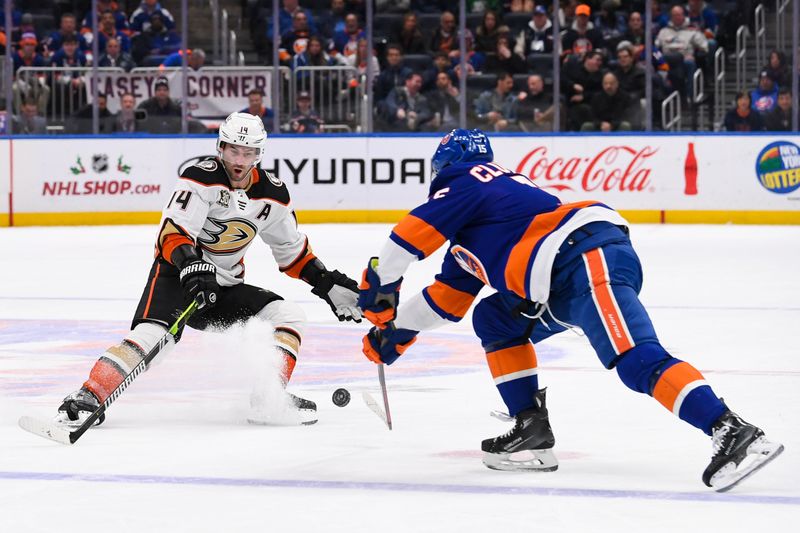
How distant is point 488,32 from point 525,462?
36.0 feet

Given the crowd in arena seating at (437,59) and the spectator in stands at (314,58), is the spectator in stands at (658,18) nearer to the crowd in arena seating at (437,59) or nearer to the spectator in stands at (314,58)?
the crowd in arena seating at (437,59)

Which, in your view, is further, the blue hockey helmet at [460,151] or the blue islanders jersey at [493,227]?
the blue hockey helmet at [460,151]

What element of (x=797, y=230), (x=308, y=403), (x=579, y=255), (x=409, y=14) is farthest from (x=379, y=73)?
(x=579, y=255)

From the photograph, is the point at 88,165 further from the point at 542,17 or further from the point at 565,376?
the point at 565,376

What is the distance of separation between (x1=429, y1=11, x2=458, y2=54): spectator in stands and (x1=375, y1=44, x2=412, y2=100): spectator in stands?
1.22ft

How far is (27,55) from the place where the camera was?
14.3m

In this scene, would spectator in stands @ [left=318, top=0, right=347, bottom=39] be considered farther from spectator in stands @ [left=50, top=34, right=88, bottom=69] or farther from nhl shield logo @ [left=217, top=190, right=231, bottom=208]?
nhl shield logo @ [left=217, top=190, right=231, bottom=208]

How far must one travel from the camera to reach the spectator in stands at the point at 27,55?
46.6 feet

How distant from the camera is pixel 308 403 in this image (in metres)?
4.67

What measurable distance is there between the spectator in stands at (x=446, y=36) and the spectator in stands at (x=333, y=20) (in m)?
0.99

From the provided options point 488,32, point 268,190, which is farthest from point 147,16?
point 268,190

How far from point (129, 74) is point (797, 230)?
678cm

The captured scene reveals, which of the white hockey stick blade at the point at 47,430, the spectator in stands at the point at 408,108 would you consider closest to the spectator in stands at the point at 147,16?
the spectator in stands at the point at 408,108

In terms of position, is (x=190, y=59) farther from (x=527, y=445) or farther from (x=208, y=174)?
(x=527, y=445)
